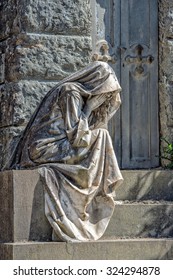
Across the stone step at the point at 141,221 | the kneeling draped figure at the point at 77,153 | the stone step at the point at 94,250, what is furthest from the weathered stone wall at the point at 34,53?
the stone step at the point at 94,250

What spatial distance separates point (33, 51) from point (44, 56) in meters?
0.13

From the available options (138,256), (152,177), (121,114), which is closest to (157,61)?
(121,114)

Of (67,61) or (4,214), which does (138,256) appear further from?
(67,61)

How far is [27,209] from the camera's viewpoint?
10.6 metres

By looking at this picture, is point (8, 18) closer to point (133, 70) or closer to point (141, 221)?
point (133, 70)

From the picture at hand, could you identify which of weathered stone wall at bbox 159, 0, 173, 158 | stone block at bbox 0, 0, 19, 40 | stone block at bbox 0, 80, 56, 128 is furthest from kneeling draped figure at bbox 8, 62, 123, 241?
weathered stone wall at bbox 159, 0, 173, 158

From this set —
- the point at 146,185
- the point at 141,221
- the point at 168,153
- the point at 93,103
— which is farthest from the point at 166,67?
the point at 141,221

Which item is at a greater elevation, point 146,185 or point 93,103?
point 93,103

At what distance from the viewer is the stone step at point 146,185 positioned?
11508 mm

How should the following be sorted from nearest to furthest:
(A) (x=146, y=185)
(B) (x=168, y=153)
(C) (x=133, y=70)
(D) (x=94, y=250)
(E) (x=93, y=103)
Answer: (D) (x=94, y=250) → (E) (x=93, y=103) → (A) (x=146, y=185) → (B) (x=168, y=153) → (C) (x=133, y=70)

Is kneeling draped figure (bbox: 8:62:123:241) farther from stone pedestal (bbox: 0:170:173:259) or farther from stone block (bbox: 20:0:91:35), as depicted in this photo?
stone block (bbox: 20:0:91:35)

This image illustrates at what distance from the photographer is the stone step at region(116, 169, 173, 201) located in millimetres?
11508

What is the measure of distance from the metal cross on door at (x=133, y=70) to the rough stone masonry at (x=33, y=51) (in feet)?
1.32

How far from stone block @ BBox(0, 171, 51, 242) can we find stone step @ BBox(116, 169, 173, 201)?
3.68 ft
